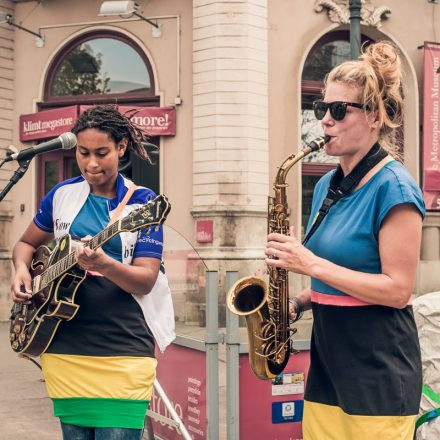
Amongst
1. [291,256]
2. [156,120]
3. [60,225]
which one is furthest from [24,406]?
[156,120]

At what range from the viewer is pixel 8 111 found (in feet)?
50.2

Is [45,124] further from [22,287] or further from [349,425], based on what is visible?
[349,425]

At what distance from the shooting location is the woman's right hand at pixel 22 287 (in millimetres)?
3213

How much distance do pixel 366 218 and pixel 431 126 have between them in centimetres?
1303

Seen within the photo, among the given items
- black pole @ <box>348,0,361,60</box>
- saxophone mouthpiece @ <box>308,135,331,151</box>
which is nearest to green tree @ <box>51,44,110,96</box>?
black pole @ <box>348,0,361,60</box>

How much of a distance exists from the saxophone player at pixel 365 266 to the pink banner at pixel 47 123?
1213cm

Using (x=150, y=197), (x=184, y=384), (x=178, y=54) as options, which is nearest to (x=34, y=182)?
(x=178, y=54)

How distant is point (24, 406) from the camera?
698cm

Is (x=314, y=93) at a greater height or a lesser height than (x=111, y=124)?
greater

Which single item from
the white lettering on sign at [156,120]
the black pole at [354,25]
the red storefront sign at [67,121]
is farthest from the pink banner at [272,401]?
the white lettering on sign at [156,120]

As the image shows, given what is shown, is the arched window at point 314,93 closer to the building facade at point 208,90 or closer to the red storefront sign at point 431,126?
the building facade at point 208,90

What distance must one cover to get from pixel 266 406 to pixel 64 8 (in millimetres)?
12045

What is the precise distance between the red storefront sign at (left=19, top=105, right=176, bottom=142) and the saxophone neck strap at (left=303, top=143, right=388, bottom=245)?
10.8 metres

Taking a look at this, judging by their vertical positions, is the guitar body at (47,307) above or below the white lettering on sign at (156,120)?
below
